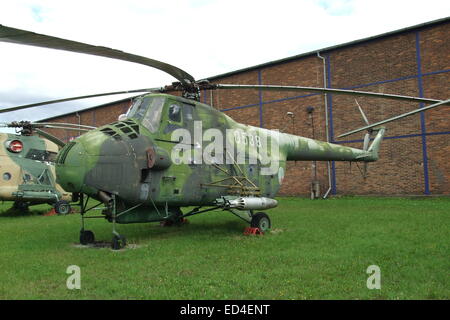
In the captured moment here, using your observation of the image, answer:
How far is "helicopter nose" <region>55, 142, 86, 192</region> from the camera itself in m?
7.01

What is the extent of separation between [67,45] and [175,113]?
10.4 ft

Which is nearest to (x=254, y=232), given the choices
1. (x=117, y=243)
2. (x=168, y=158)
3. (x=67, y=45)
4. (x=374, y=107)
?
(x=168, y=158)

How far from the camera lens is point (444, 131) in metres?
18.1

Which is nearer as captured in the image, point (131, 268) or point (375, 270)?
point (375, 270)

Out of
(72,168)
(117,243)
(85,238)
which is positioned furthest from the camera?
(85,238)

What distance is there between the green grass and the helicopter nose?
52.8 inches

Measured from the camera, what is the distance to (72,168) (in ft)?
23.0

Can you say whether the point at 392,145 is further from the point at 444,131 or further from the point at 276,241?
the point at 276,241

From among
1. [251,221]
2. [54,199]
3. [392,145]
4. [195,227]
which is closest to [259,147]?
[251,221]

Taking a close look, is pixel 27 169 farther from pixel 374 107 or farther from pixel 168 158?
pixel 374 107

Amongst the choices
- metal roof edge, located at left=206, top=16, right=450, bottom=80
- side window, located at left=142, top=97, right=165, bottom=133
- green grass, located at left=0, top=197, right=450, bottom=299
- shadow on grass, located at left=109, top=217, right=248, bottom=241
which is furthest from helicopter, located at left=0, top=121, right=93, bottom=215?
metal roof edge, located at left=206, top=16, right=450, bottom=80

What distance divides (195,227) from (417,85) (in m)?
14.3

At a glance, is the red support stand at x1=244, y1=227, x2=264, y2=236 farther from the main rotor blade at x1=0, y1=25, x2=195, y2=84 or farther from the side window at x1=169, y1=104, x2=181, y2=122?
the main rotor blade at x1=0, y1=25, x2=195, y2=84

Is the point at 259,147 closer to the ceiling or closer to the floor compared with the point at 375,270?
closer to the ceiling
